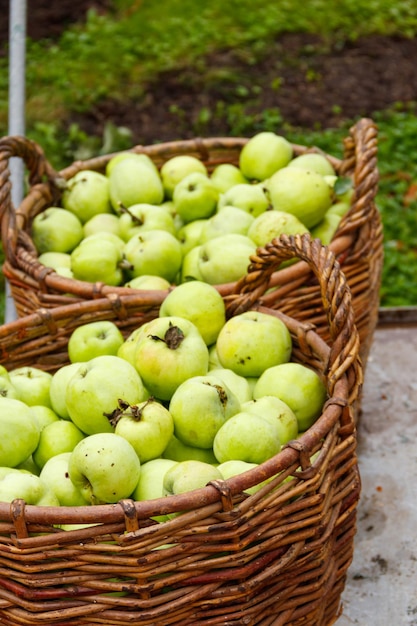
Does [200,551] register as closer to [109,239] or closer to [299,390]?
[299,390]

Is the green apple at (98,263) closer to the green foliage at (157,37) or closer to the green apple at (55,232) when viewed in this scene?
the green apple at (55,232)

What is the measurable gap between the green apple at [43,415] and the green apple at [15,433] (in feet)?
0.36

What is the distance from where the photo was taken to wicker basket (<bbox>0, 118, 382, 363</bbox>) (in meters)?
2.22

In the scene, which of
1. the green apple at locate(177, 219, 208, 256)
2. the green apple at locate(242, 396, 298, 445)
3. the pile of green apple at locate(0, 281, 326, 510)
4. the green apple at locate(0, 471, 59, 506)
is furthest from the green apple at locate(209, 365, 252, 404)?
the green apple at locate(177, 219, 208, 256)

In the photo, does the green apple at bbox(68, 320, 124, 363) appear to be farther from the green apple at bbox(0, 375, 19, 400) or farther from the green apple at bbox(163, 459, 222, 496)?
the green apple at bbox(163, 459, 222, 496)

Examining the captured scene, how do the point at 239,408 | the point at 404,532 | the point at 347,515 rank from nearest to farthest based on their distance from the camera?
the point at 347,515 < the point at 239,408 < the point at 404,532

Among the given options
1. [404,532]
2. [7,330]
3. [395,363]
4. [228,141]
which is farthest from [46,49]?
[404,532]

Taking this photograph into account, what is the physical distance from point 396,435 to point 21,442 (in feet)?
4.32

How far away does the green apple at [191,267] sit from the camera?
8.00 ft

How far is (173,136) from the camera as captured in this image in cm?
487

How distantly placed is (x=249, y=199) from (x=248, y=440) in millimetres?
1159

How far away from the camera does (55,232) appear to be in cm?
264

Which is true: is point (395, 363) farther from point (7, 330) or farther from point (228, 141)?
point (7, 330)

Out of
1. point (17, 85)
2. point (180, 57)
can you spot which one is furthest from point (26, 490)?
point (180, 57)
